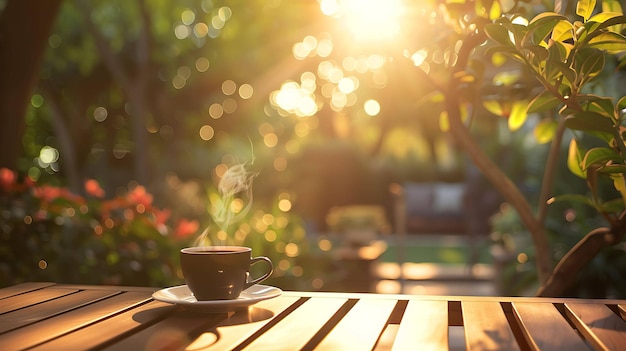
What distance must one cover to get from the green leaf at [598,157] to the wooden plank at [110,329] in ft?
3.05

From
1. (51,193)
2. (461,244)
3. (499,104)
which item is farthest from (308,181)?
(499,104)

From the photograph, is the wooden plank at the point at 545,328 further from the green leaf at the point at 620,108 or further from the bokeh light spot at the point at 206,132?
the bokeh light spot at the point at 206,132

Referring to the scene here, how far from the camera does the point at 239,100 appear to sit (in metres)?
13.6

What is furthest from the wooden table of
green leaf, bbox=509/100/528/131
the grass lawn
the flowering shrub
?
the grass lawn

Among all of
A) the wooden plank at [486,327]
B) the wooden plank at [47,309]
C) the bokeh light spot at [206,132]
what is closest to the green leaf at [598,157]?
the wooden plank at [486,327]

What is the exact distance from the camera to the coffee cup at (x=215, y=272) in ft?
4.90

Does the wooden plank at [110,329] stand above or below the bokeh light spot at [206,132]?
below

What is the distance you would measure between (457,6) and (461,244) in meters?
13.5

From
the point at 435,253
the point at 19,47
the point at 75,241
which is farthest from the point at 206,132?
the point at 75,241

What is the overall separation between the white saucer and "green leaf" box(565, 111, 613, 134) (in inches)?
27.8

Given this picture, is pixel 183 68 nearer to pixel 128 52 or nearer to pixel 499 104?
pixel 128 52

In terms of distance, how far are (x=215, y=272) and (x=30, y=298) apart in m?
0.44

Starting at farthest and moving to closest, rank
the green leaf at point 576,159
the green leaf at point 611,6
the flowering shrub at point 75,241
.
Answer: the flowering shrub at point 75,241
the green leaf at point 611,6
the green leaf at point 576,159

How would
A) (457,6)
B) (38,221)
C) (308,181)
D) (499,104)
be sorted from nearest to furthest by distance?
(457,6) < (499,104) < (38,221) < (308,181)
